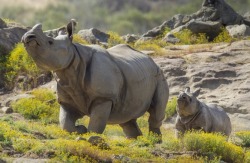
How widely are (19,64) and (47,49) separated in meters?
14.9

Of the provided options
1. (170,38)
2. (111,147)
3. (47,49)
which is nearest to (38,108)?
(47,49)

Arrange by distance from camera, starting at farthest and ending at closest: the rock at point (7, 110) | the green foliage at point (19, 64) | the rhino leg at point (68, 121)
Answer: the green foliage at point (19, 64)
the rock at point (7, 110)
the rhino leg at point (68, 121)

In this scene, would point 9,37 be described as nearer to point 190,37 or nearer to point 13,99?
point 13,99

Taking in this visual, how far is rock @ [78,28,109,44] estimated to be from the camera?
102ft

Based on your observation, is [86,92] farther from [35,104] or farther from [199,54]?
[199,54]

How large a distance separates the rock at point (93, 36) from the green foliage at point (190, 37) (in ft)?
11.3

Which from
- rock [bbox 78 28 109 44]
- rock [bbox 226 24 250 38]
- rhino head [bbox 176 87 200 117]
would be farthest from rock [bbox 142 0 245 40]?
rhino head [bbox 176 87 200 117]

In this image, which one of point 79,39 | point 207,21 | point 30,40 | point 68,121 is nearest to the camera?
point 30,40

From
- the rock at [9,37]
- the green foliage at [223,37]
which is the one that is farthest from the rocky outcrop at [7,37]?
the green foliage at [223,37]

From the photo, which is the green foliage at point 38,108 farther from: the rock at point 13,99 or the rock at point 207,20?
the rock at point 207,20

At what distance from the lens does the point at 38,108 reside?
20.3 metres

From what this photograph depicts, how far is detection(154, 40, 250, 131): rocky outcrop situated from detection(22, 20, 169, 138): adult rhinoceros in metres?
8.69

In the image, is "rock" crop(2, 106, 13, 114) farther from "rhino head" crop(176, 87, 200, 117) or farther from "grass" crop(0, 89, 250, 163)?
"grass" crop(0, 89, 250, 163)

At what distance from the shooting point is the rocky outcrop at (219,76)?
22.8 meters
